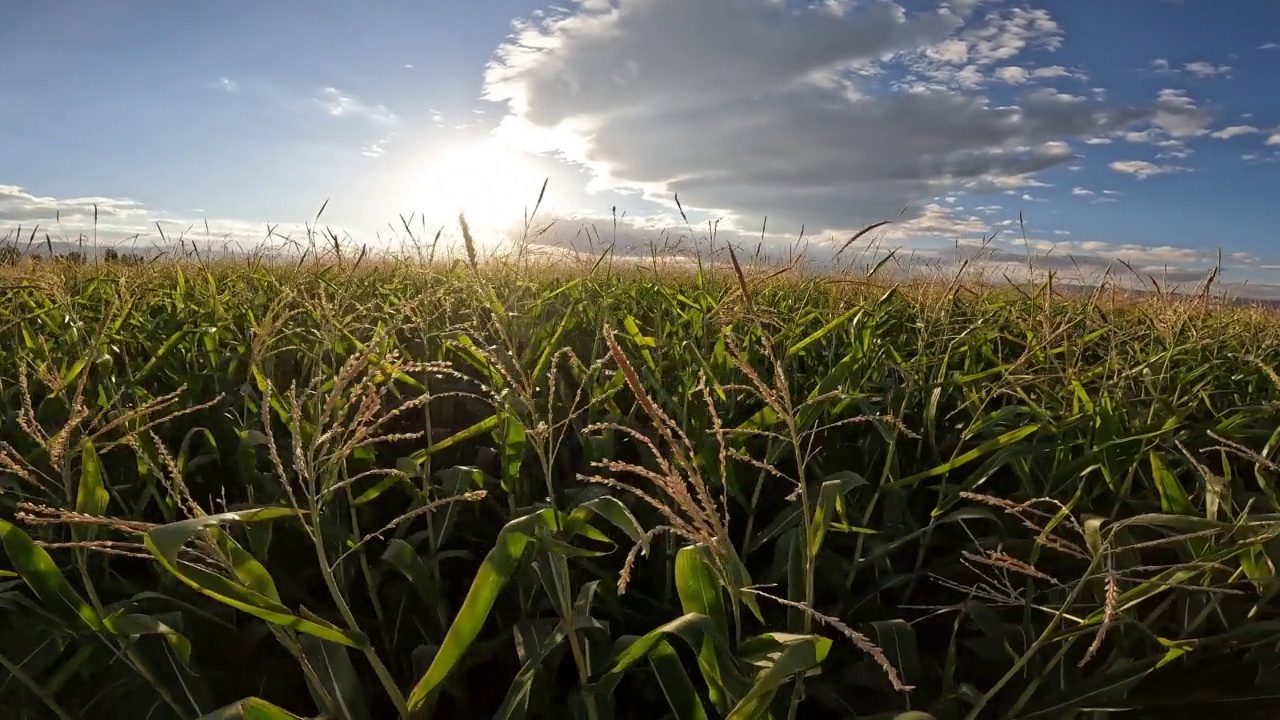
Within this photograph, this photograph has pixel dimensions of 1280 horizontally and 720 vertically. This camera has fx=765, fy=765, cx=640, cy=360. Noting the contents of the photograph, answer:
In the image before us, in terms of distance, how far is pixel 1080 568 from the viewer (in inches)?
67.0

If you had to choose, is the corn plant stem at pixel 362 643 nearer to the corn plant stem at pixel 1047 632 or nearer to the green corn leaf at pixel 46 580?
the green corn leaf at pixel 46 580

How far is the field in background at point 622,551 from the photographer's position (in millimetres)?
925

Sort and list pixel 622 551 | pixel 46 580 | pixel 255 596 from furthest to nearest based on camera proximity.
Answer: pixel 622 551 → pixel 46 580 → pixel 255 596

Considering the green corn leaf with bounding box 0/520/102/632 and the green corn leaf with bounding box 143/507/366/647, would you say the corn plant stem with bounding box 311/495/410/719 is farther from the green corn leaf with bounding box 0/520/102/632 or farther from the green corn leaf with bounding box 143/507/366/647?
the green corn leaf with bounding box 0/520/102/632

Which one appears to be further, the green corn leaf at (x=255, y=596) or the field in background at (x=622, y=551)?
the field in background at (x=622, y=551)

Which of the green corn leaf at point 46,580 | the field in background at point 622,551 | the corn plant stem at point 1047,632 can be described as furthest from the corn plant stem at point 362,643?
the corn plant stem at point 1047,632

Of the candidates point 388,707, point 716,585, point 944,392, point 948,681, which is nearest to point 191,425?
point 388,707

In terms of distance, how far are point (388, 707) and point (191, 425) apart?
1293 millimetres

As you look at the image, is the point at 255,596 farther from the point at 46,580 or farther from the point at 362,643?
the point at 46,580

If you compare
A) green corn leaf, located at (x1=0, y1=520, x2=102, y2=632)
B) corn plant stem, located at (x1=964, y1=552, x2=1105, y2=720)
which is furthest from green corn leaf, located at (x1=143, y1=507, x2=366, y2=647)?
corn plant stem, located at (x1=964, y1=552, x2=1105, y2=720)

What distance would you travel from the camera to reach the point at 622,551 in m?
1.75

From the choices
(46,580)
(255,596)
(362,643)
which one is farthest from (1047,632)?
(46,580)

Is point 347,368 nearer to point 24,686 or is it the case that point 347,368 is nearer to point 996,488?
point 24,686

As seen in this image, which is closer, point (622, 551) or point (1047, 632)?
point (1047, 632)
